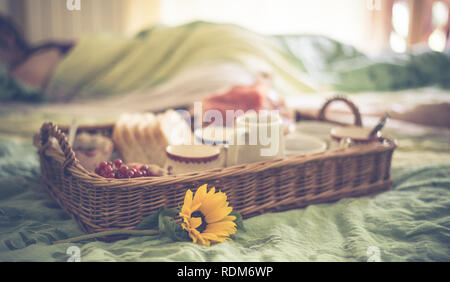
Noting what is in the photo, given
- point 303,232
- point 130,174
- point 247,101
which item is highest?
point 247,101

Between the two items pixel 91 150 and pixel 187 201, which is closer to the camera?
pixel 187 201

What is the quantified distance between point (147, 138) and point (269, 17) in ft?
8.54

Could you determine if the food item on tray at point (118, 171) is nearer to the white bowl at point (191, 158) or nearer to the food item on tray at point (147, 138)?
the white bowl at point (191, 158)

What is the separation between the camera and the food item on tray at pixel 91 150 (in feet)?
2.91

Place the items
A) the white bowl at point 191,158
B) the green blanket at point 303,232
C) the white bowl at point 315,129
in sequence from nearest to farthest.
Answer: the green blanket at point 303,232, the white bowl at point 191,158, the white bowl at point 315,129

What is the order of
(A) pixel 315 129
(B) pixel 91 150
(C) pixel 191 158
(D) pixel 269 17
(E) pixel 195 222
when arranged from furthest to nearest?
1. (D) pixel 269 17
2. (A) pixel 315 129
3. (B) pixel 91 150
4. (C) pixel 191 158
5. (E) pixel 195 222

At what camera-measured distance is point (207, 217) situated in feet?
2.25

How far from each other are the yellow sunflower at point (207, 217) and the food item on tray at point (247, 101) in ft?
1.73

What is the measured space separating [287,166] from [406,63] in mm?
1687

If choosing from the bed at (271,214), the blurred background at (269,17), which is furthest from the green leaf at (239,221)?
the blurred background at (269,17)

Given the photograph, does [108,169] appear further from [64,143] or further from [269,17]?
[269,17]

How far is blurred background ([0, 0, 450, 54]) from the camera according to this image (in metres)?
2.87

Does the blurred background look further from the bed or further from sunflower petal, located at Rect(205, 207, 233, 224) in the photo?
sunflower petal, located at Rect(205, 207, 233, 224)

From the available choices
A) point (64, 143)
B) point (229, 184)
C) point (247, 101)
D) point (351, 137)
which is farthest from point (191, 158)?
point (247, 101)
